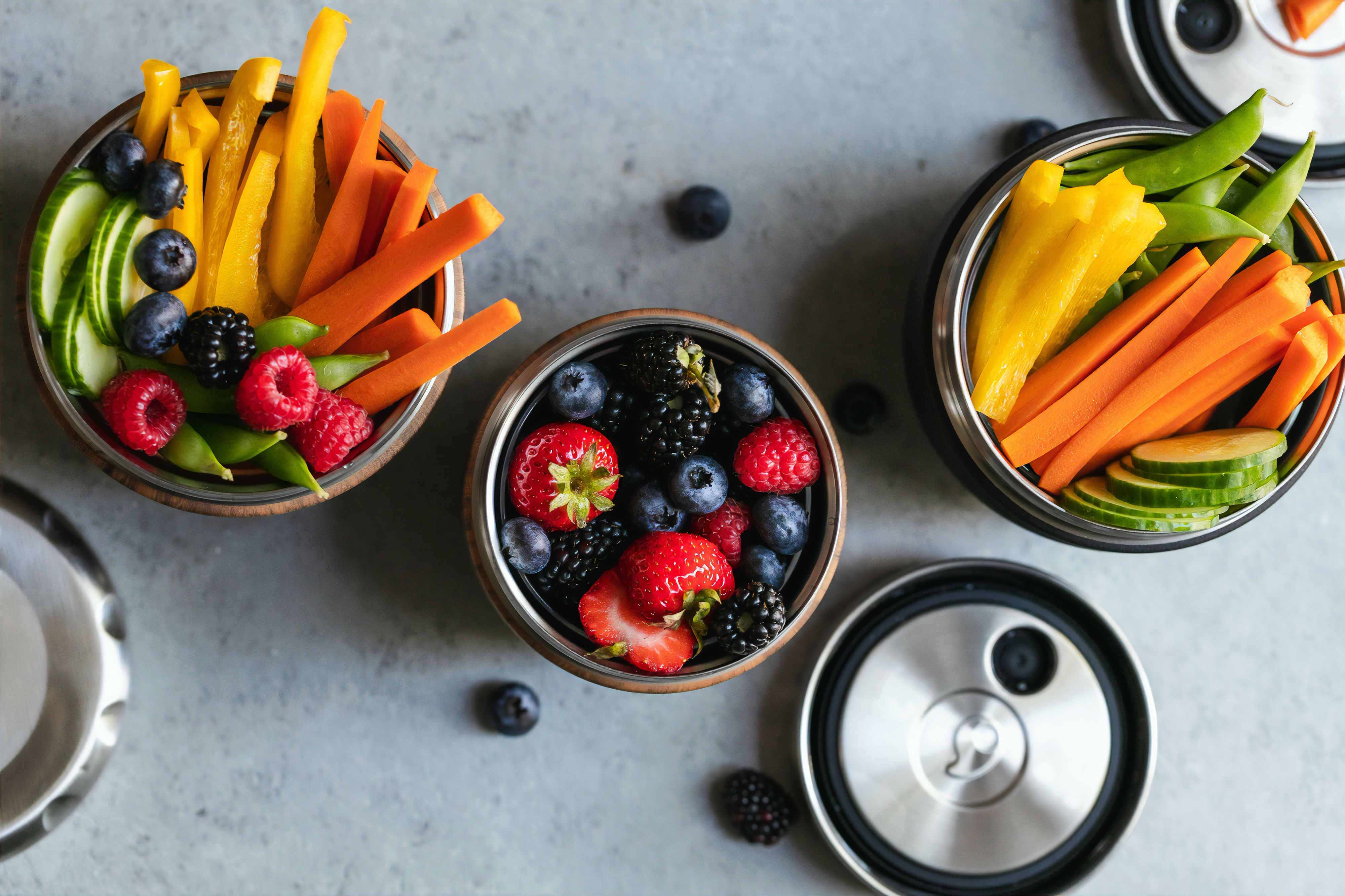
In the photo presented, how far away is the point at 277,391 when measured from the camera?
0.92 meters

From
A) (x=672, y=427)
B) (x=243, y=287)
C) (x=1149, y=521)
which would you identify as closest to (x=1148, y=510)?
(x=1149, y=521)

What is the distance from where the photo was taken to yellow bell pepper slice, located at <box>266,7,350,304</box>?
1006mm

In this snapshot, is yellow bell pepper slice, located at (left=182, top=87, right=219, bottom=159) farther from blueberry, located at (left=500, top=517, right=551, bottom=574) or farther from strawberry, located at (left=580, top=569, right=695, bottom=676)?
strawberry, located at (left=580, top=569, right=695, bottom=676)

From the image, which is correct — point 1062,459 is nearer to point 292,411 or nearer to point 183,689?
A: point 292,411

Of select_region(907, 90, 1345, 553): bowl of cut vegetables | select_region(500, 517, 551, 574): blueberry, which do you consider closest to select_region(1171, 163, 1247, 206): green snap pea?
select_region(907, 90, 1345, 553): bowl of cut vegetables

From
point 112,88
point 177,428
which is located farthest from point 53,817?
point 112,88

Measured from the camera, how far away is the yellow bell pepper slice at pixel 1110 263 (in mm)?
1028

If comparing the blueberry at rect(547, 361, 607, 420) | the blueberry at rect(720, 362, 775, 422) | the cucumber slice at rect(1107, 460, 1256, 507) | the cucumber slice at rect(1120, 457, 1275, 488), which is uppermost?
the cucumber slice at rect(1120, 457, 1275, 488)

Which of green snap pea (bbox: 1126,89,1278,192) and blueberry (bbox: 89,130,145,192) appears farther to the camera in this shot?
green snap pea (bbox: 1126,89,1278,192)

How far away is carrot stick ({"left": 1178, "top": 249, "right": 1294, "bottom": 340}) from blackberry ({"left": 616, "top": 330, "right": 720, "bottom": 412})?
0.62 meters

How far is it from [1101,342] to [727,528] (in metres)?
0.54

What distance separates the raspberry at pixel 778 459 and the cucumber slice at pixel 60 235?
0.80 metres

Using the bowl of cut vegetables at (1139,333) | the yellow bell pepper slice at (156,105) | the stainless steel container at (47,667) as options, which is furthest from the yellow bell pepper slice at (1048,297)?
the stainless steel container at (47,667)

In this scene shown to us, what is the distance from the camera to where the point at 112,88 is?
1.32 metres
